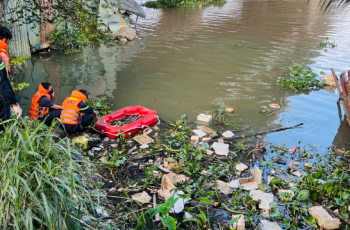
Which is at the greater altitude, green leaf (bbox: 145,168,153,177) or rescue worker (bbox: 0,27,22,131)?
rescue worker (bbox: 0,27,22,131)

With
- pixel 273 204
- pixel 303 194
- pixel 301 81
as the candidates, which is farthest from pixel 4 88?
pixel 301 81

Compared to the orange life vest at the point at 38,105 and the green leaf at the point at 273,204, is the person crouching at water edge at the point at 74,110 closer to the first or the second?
the orange life vest at the point at 38,105

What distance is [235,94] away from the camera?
26.1ft

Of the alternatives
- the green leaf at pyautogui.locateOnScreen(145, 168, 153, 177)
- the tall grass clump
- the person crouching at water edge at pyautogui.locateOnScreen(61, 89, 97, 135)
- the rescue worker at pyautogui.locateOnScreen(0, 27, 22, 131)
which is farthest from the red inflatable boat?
the tall grass clump

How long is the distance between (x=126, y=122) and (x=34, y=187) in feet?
12.2

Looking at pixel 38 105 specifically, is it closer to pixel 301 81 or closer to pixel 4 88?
pixel 4 88

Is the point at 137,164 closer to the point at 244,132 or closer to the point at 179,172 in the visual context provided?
the point at 179,172

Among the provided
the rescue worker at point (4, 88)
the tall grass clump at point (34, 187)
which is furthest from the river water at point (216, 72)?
the tall grass clump at point (34, 187)

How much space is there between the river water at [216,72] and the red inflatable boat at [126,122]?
20.9 inches

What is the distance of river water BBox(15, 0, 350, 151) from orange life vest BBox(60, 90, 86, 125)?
1735mm

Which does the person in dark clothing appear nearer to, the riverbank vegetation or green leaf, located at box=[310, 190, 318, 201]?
the riverbank vegetation

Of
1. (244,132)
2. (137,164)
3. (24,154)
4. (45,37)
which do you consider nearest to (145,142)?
(137,164)

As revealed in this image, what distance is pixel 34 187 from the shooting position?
2559 mm

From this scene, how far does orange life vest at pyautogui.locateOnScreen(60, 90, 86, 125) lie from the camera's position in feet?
17.8
